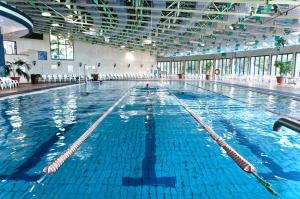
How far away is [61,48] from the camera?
79.8ft

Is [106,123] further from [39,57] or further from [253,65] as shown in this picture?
[253,65]

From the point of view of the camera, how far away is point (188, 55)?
32.5 m

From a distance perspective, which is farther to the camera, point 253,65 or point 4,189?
point 253,65

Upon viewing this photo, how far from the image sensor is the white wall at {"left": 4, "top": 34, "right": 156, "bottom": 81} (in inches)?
834

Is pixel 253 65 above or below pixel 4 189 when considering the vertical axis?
above

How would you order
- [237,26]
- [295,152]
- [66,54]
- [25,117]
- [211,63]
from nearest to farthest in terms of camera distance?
[295,152]
[25,117]
[237,26]
[66,54]
[211,63]

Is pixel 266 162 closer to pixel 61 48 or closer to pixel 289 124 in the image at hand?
pixel 289 124

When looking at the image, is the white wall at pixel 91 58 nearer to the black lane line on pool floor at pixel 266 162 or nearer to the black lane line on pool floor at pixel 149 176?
the black lane line on pool floor at pixel 149 176

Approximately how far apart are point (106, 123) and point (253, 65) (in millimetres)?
22062

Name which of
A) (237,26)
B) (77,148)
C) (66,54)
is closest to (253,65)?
(237,26)

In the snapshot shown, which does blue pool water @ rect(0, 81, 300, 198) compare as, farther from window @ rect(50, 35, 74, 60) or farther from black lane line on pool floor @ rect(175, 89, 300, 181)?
window @ rect(50, 35, 74, 60)

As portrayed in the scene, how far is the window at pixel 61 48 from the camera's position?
2362cm

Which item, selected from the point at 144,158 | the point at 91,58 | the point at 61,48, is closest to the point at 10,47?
the point at 61,48

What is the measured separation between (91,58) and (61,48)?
3.50 metres
